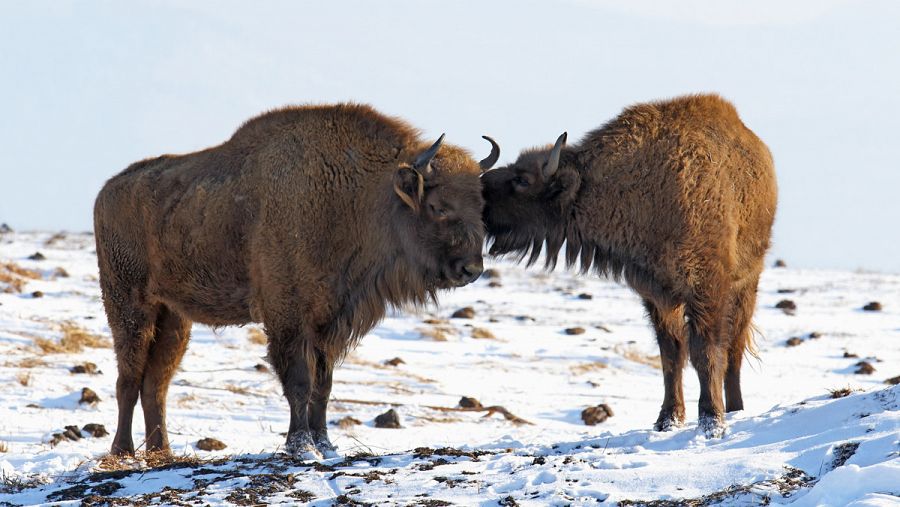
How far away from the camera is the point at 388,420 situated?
434 inches

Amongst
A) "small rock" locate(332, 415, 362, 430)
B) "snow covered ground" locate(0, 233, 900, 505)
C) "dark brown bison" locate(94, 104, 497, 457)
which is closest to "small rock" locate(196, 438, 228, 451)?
"snow covered ground" locate(0, 233, 900, 505)

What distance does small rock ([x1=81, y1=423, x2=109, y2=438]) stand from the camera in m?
9.68

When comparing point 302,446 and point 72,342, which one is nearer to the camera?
point 302,446

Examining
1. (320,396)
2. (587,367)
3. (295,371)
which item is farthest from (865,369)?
(295,371)

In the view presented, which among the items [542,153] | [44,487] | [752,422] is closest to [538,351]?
[542,153]

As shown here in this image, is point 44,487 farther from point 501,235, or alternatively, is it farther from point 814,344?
point 814,344

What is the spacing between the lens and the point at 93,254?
23531 mm

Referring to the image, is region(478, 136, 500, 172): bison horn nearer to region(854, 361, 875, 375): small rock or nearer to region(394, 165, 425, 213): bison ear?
region(394, 165, 425, 213): bison ear

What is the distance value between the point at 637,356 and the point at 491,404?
13.0ft

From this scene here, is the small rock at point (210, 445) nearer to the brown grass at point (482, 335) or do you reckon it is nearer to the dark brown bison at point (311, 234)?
the dark brown bison at point (311, 234)

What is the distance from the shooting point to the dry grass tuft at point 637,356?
15408 millimetres

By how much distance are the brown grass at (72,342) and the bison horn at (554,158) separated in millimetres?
7707

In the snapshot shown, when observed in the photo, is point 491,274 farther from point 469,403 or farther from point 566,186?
point 566,186

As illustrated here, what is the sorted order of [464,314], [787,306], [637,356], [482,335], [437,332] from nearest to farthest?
[637,356] < [437,332] < [482,335] < [464,314] < [787,306]
